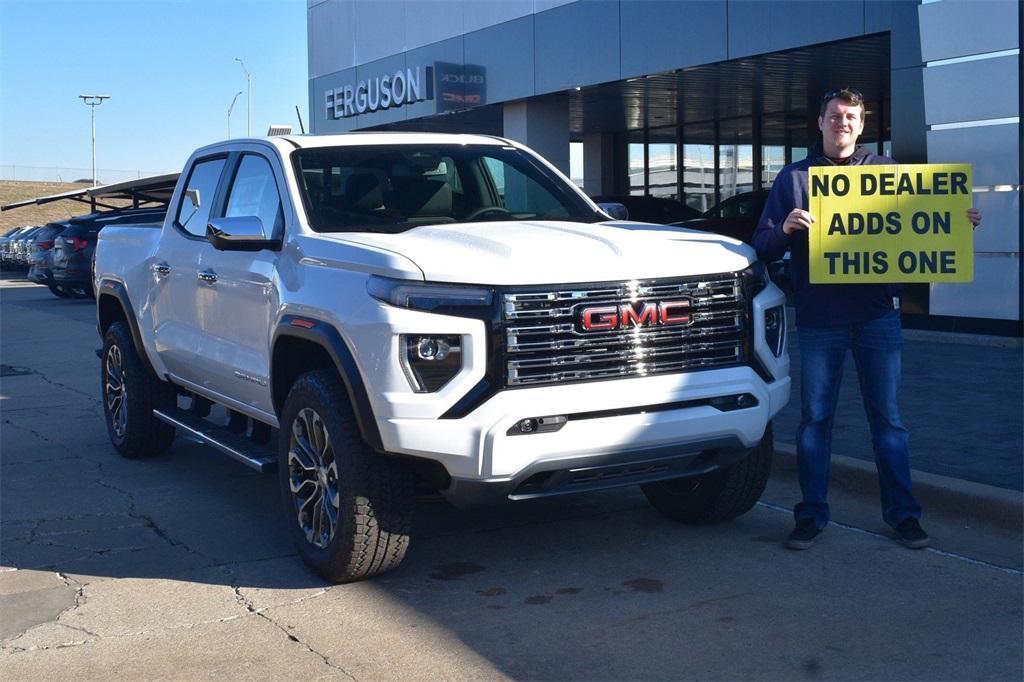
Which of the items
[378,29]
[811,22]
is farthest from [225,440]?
[378,29]

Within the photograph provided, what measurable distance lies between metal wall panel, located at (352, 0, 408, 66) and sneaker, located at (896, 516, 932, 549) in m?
21.4

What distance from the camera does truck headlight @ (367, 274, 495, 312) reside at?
183 inches

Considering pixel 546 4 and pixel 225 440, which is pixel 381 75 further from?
pixel 225 440

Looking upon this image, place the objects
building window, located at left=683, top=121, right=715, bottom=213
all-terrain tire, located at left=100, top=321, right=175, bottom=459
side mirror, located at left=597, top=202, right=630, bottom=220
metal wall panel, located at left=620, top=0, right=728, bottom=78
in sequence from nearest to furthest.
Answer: side mirror, located at left=597, top=202, right=630, bottom=220 → all-terrain tire, located at left=100, top=321, right=175, bottom=459 → metal wall panel, located at left=620, top=0, right=728, bottom=78 → building window, located at left=683, top=121, right=715, bottom=213

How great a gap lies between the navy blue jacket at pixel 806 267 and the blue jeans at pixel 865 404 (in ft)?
0.20

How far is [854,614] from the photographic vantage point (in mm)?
4645

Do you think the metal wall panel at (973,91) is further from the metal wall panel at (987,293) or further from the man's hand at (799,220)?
the man's hand at (799,220)

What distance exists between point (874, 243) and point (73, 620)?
146 inches

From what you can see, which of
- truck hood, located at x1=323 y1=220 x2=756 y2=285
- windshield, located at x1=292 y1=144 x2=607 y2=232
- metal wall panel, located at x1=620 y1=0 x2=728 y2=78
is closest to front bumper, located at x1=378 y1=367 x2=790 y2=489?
truck hood, located at x1=323 y1=220 x2=756 y2=285

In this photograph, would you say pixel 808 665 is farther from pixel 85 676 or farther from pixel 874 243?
pixel 85 676

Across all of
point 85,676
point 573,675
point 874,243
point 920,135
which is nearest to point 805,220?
point 874,243

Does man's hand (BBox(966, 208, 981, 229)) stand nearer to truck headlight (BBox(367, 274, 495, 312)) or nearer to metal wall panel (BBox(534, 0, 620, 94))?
truck headlight (BBox(367, 274, 495, 312))

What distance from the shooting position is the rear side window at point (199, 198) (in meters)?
6.86

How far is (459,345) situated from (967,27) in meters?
9.81
